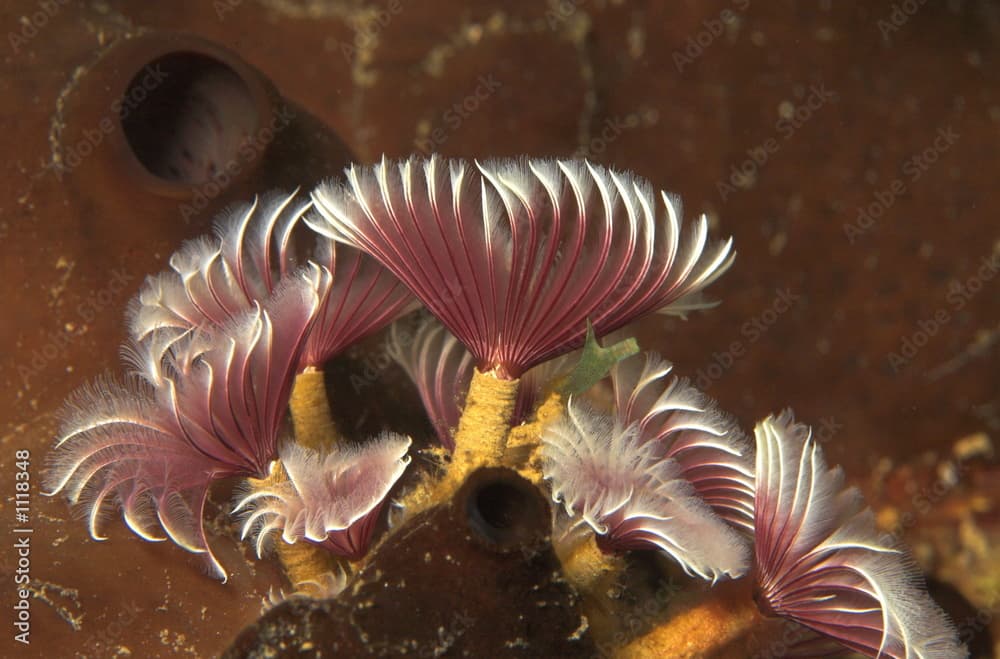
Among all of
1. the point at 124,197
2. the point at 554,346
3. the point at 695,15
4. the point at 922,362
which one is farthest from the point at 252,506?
the point at 922,362

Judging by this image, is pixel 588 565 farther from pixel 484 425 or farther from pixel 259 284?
pixel 259 284
